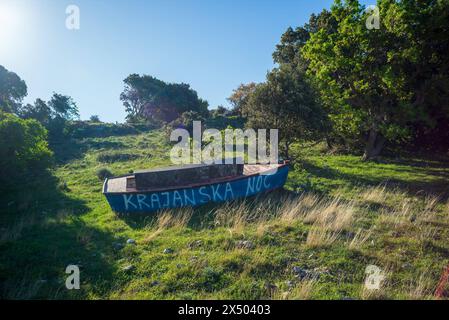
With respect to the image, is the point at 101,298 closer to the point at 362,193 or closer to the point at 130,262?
the point at 130,262

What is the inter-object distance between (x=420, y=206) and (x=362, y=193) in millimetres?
2153

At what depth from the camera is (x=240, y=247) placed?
685 cm

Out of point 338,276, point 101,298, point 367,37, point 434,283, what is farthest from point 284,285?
point 367,37

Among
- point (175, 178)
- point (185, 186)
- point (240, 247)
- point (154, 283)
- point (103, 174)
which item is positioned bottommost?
point (154, 283)

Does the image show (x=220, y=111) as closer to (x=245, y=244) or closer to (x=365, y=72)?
(x=365, y=72)

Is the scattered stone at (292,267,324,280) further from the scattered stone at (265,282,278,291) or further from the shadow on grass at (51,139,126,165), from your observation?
the shadow on grass at (51,139,126,165)

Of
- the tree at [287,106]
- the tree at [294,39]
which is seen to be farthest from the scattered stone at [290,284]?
the tree at [294,39]

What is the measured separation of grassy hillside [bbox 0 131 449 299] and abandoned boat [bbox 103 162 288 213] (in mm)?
422

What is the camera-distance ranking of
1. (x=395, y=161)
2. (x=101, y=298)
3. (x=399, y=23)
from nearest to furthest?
1. (x=101, y=298)
2. (x=399, y=23)
3. (x=395, y=161)

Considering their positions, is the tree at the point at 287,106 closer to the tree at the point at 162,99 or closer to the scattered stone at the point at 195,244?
the scattered stone at the point at 195,244

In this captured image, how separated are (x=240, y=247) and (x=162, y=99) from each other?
167 feet

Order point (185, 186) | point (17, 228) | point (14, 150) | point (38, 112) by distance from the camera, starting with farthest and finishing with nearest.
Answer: point (38, 112)
point (14, 150)
point (185, 186)
point (17, 228)

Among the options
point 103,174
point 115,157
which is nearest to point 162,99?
point 115,157
